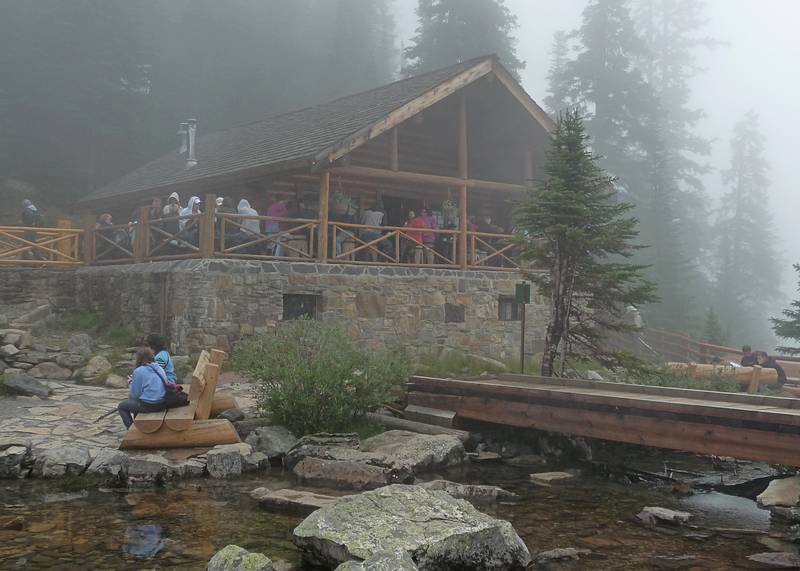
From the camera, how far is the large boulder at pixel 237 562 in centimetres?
537

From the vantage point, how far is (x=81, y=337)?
46.5 feet

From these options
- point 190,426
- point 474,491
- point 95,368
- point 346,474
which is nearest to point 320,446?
point 346,474

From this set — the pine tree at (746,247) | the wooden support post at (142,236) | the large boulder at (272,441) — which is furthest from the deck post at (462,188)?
the pine tree at (746,247)

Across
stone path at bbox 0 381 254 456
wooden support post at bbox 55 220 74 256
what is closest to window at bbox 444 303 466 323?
stone path at bbox 0 381 254 456

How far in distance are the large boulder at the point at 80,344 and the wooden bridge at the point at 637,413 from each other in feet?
20.2

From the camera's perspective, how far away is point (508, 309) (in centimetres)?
1820

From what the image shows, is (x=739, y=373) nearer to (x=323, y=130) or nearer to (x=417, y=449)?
(x=417, y=449)

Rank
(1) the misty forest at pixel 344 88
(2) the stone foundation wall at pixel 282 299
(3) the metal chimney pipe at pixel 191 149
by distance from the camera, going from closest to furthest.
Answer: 1. (2) the stone foundation wall at pixel 282 299
2. (3) the metal chimney pipe at pixel 191 149
3. (1) the misty forest at pixel 344 88

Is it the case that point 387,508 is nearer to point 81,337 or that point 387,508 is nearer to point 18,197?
point 81,337

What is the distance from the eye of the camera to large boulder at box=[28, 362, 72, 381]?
40.9ft

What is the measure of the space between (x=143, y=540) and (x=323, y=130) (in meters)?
12.3

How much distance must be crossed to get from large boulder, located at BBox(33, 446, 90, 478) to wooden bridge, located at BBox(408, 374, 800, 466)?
505 cm

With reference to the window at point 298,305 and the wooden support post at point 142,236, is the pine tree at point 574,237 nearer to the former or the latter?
the window at point 298,305

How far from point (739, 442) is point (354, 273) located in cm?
929
